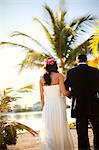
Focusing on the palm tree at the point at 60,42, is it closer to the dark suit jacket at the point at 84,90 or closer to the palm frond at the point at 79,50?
the palm frond at the point at 79,50

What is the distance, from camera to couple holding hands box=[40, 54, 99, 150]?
18.7 ft

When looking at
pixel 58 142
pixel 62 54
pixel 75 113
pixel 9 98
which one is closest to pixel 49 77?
pixel 75 113

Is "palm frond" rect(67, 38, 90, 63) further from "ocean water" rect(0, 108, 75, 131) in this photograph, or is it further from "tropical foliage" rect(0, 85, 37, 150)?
"tropical foliage" rect(0, 85, 37, 150)

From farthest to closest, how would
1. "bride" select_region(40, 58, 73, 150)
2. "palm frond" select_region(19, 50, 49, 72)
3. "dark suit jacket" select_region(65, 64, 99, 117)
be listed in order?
"palm frond" select_region(19, 50, 49, 72)
"bride" select_region(40, 58, 73, 150)
"dark suit jacket" select_region(65, 64, 99, 117)

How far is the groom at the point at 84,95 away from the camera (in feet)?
18.6

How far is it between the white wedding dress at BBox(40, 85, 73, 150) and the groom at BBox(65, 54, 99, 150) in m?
0.48

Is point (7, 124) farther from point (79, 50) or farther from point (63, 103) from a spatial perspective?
point (79, 50)

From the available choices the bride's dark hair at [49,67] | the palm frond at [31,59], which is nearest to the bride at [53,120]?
the bride's dark hair at [49,67]

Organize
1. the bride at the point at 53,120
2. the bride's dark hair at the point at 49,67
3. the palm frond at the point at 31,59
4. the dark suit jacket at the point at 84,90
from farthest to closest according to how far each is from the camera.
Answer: the palm frond at the point at 31,59, the bride at the point at 53,120, the bride's dark hair at the point at 49,67, the dark suit jacket at the point at 84,90

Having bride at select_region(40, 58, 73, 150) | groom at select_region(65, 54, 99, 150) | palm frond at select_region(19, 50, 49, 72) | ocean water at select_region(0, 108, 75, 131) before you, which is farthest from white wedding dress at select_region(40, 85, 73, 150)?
palm frond at select_region(19, 50, 49, 72)

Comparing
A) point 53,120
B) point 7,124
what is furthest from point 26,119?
point 53,120

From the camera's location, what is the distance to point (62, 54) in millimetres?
16719

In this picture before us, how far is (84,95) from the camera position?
18.7 ft

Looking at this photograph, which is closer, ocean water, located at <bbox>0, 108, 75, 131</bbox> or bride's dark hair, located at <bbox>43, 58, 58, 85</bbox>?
bride's dark hair, located at <bbox>43, 58, 58, 85</bbox>
